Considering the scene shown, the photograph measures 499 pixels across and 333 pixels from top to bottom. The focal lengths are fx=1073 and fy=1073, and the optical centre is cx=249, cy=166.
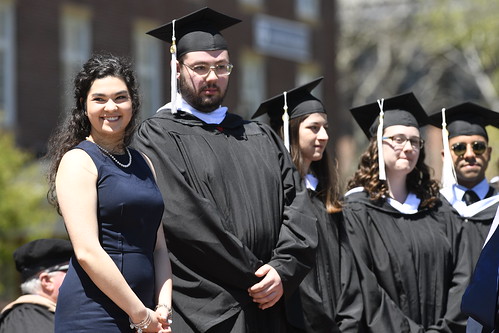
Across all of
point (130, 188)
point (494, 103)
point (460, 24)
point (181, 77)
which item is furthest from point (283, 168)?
point (494, 103)

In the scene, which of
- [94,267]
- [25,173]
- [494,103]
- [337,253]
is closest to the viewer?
[94,267]

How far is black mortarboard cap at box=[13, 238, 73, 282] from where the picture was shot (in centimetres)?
632

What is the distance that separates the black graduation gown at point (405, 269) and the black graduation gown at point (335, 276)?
Answer: 10 centimetres

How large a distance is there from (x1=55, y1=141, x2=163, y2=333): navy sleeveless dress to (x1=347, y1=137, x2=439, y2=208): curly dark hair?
249cm

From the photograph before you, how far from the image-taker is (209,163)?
5.39m

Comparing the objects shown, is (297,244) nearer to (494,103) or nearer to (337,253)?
(337,253)

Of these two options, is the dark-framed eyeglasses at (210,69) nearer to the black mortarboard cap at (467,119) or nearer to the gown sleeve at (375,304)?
the gown sleeve at (375,304)

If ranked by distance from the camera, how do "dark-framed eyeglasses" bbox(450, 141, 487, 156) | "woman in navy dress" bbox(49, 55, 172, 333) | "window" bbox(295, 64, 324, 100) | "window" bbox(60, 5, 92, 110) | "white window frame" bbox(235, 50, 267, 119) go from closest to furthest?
1. "woman in navy dress" bbox(49, 55, 172, 333)
2. "dark-framed eyeglasses" bbox(450, 141, 487, 156)
3. "window" bbox(60, 5, 92, 110)
4. "white window frame" bbox(235, 50, 267, 119)
5. "window" bbox(295, 64, 324, 100)

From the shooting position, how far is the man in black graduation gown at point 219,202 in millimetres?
5184

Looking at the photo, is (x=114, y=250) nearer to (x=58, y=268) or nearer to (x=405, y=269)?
(x=58, y=268)

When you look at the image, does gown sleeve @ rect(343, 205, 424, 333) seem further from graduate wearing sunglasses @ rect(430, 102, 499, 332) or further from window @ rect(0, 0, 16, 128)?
window @ rect(0, 0, 16, 128)

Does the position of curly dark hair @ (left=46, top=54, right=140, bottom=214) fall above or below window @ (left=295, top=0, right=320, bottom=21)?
below

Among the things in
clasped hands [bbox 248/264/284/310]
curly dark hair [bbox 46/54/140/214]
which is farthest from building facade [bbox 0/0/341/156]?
curly dark hair [bbox 46/54/140/214]

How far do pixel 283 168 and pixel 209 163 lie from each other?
17.8 inches
